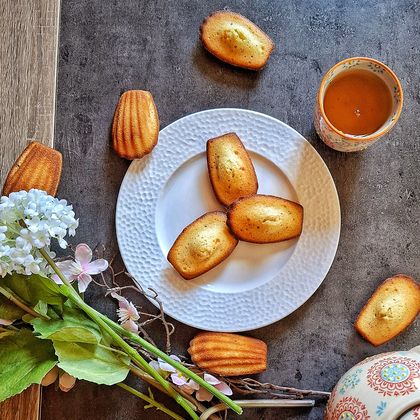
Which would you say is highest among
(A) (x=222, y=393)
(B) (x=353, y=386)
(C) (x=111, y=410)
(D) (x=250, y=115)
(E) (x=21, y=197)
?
(D) (x=250, y=115)

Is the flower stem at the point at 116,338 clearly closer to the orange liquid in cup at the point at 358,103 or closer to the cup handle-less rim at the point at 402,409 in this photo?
the cup handle-less rim at the point at 402,409

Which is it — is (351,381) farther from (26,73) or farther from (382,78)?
(26,73)

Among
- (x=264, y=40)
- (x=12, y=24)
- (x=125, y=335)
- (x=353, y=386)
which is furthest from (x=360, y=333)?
(x=12, y=24)

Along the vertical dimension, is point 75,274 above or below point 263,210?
below

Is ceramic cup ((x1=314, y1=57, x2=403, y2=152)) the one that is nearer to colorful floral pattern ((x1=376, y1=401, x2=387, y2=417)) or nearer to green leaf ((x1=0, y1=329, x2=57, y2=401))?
colorful floral pattern ((x1=376, y1=401, x2=387, y2=417))

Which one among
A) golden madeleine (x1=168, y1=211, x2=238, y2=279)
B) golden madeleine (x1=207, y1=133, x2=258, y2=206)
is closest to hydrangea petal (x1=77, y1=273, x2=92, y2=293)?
golden madeleine (x1=168, y1=211, x2=238, y2=279)

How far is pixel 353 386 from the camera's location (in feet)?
2.69

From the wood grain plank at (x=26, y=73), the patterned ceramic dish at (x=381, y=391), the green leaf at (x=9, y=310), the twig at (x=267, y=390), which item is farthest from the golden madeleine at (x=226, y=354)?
the wood grain plank at (x=26, y=73)

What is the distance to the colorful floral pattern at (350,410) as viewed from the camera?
77 cm

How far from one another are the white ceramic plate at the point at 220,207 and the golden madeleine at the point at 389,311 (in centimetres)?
9

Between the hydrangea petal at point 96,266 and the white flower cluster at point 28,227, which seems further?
the hydrangea petal at point 96,266

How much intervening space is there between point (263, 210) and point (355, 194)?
158mm

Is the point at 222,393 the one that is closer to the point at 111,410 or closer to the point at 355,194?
the point at 111,410

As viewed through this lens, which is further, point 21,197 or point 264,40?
point 264,40
